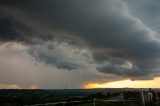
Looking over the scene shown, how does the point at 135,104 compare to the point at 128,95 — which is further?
the point at 128,95

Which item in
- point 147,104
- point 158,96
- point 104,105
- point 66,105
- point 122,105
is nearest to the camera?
point 147,104

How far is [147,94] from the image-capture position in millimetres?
37344

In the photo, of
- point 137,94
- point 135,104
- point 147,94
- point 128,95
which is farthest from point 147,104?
point 128,95

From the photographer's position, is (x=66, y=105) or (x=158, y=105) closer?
(x=158, y=105)

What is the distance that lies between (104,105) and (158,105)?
305 inches

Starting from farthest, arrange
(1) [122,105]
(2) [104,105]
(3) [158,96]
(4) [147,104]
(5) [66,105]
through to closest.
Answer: (5) [66,105] → (3) [158,96] → (2) [104,105] → (1) [122,105] → (4) [147,104]

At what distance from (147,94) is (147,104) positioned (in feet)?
12.0

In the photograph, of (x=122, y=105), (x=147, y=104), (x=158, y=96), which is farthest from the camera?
(x=158, y=96)

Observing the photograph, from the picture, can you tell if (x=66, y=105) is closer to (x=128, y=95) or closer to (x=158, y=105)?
(x=128, y=95)

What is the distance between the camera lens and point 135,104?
33969mm

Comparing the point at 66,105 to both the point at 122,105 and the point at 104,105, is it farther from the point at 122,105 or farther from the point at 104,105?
the point at 122,105

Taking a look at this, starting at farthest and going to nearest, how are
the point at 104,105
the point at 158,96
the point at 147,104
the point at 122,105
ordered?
the point at 158,96
the point at 104,105
the point at 122,105
the point at 147,104

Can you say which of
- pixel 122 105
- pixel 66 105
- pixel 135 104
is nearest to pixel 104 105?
pixel 122 105

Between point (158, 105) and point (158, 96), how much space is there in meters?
7.52
